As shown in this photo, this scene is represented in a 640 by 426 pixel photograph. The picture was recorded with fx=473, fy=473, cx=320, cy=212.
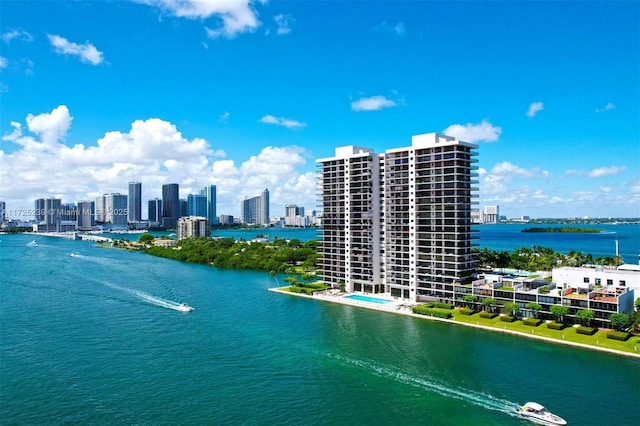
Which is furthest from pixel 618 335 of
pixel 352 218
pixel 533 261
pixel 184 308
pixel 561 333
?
pixel 533 261

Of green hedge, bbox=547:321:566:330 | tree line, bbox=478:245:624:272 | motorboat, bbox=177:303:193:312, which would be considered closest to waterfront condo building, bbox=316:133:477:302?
green hedge, bbox=547:321:566:330

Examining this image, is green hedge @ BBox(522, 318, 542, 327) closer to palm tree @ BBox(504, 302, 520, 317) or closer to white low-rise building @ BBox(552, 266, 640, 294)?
palm tree @ BBox(504, 302, 520, 317)

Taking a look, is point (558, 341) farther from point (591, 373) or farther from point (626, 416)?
point (626, 416)

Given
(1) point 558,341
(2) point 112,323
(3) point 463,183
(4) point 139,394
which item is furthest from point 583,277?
(2) point 112,323

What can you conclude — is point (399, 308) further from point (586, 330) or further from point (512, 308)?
point (586, 330)

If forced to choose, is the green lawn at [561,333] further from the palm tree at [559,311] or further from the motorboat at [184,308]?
the motorboat at [184,308]

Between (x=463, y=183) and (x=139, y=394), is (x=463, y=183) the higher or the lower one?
the higher one

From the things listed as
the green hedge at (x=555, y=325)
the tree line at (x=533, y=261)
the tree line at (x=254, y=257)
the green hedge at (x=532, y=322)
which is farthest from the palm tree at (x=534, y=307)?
the tree line at (x=254, y=257)
